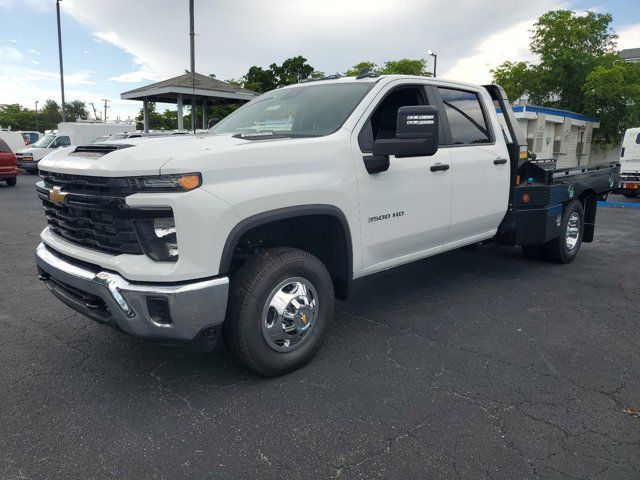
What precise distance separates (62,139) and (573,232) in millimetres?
23241

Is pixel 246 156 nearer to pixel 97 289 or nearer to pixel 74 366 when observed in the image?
pixel 97 289

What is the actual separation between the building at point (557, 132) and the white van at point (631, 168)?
8.39 meters

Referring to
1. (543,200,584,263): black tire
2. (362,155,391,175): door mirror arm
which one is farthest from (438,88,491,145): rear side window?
(543,200,584,263): black tire

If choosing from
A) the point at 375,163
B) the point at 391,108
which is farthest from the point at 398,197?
the point at 391,108

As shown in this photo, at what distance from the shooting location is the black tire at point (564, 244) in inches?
237

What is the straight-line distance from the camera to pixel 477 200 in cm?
468

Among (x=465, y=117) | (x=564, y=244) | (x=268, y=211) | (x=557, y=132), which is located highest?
(x=557, y=132)

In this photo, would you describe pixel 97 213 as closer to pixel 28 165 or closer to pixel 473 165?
pixel 473 165

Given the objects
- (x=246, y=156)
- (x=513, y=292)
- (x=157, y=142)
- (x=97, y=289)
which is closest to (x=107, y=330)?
(x=97, y=289)

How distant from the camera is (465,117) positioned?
473 centimetres

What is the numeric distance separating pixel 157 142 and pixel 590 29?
124ft

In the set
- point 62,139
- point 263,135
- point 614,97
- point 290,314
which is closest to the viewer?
point 290,314

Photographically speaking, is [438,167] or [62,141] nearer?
[438,167]

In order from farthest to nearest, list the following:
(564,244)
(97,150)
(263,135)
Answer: (564,244) < (263,135) < (97,150)
